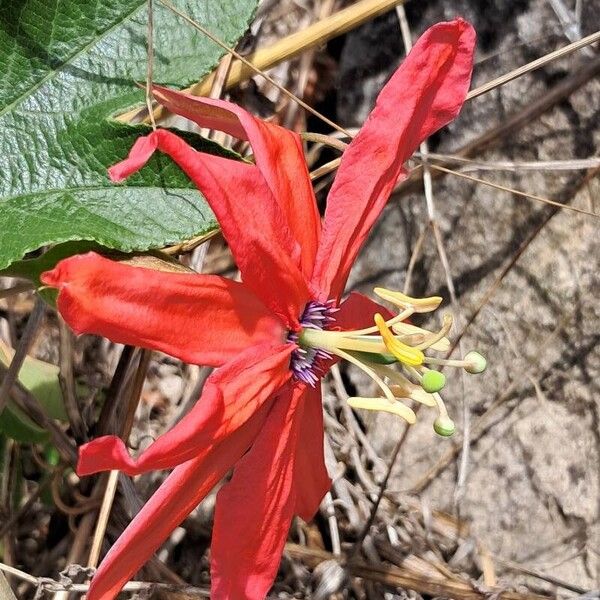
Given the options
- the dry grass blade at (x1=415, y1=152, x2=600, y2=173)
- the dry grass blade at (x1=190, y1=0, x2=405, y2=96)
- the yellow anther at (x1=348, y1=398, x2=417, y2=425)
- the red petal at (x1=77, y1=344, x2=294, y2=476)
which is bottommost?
the red petal at (x1=77, y1=344, x2=294, y2=476)

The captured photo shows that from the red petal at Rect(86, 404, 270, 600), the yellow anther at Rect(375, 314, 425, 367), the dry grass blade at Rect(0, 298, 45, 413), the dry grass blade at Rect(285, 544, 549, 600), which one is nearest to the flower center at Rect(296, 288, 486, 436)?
the yellow anther at Rect(375, 314, 425, 367)

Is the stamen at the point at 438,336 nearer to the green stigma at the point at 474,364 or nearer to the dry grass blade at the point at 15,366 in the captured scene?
the green stigma at the point at 474,364

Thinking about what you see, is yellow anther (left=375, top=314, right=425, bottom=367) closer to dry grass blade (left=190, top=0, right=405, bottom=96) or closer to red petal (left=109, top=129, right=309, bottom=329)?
red petal (left=109, top=129, right=309, bottom=329)

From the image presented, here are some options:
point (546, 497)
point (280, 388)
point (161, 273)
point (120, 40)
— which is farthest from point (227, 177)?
point (546, 497)

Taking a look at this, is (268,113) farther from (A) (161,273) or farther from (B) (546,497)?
(A) (161,273)

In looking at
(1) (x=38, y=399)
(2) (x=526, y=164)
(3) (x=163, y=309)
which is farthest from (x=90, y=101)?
(2) (x=526, y=164)

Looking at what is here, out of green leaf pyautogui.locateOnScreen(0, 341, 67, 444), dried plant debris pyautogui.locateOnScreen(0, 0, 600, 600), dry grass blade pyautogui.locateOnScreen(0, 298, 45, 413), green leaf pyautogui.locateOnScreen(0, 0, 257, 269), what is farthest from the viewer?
dried plant debris pyautogui.locateOnScreen(0, 0, 600, 600)

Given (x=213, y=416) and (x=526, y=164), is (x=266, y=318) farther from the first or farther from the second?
(x=526, y=164)
